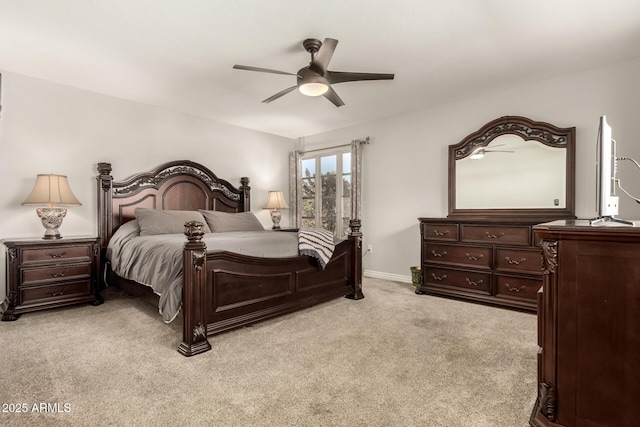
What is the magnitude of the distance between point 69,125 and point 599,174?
15.5 feet

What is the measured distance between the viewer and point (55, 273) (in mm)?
3305

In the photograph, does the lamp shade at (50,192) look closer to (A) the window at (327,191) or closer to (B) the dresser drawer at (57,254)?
(B) the dresser drawer at (57,254)

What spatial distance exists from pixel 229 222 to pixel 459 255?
9.44 feet

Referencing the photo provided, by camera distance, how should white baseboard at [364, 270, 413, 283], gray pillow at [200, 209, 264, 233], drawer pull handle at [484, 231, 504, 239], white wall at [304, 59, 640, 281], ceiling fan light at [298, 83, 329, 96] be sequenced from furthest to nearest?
white baseboard at [364, 270, 413, 283] → gray pillow at [200, 209, 264, 233] → drawer pull handle at [484, 231, 504, 239] → white wall at [304, 59, 640, 281] → ceiling fan light at [298, 83, 329, 96]

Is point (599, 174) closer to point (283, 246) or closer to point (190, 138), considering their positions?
point (283, 246)

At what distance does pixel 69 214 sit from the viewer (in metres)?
3.84

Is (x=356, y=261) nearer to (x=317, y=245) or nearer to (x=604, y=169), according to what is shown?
(x=317, y=245)

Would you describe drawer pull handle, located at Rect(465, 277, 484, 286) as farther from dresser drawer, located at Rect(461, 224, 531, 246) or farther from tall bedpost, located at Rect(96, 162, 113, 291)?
tall bedpost, located at Rect(96, 162, 113, 291)

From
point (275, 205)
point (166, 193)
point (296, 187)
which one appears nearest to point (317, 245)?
point (275, 205)

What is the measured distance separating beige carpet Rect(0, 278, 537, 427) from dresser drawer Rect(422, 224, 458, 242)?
1039 millimetres

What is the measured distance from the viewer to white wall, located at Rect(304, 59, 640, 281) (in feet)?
10.7

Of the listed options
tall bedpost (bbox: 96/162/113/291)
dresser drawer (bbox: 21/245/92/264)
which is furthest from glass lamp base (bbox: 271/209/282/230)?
dresser drawer (bbox: 21/245/92/264)

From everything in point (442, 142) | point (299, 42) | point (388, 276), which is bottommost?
point (388, 276)

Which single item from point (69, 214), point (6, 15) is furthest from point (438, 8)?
point (69, 214)
